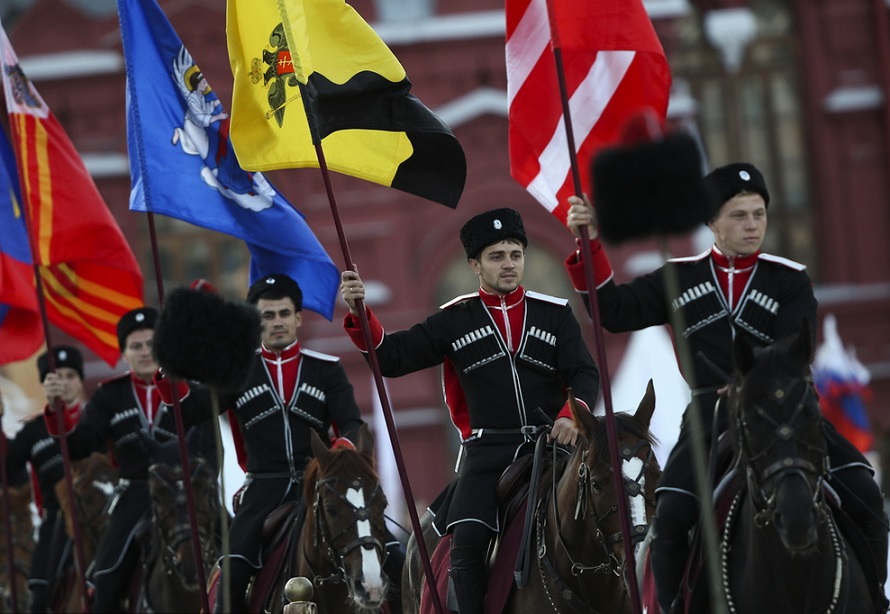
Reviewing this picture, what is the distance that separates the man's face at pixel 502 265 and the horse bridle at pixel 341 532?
1.15m

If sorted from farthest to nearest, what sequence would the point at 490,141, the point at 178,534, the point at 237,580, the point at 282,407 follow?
the point at 490,141, the point at 178,534, the point at 282,407, the point at 237,580

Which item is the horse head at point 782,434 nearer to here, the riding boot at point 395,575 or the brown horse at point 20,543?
the riding boot at point 395,575

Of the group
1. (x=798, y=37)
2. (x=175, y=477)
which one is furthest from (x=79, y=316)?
(x=798, y=37)

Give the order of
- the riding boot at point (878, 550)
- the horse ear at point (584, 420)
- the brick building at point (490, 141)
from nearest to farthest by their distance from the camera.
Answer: the riding boot at point (878, 550)
the horse ear at point (584, 420)
the brick building at point (490, 141)

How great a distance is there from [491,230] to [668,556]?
1955 millimetres

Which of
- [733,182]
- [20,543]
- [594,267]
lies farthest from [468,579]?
[20,543]

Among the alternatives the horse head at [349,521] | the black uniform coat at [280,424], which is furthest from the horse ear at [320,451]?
the black uniform coat at [280,424]

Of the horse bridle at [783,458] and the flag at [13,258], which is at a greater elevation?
the flag at [13,258]

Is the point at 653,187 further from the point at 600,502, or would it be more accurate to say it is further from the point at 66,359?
the point at 66,359

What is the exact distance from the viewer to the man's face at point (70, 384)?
41.3 feet

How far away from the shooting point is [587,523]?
7234 mm

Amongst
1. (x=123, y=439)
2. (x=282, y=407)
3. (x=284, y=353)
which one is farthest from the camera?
→ (x=123, y=439)

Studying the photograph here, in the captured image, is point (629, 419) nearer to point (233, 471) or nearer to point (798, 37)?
point (233, 471)

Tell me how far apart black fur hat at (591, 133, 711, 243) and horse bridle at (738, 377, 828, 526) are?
0.72 m
